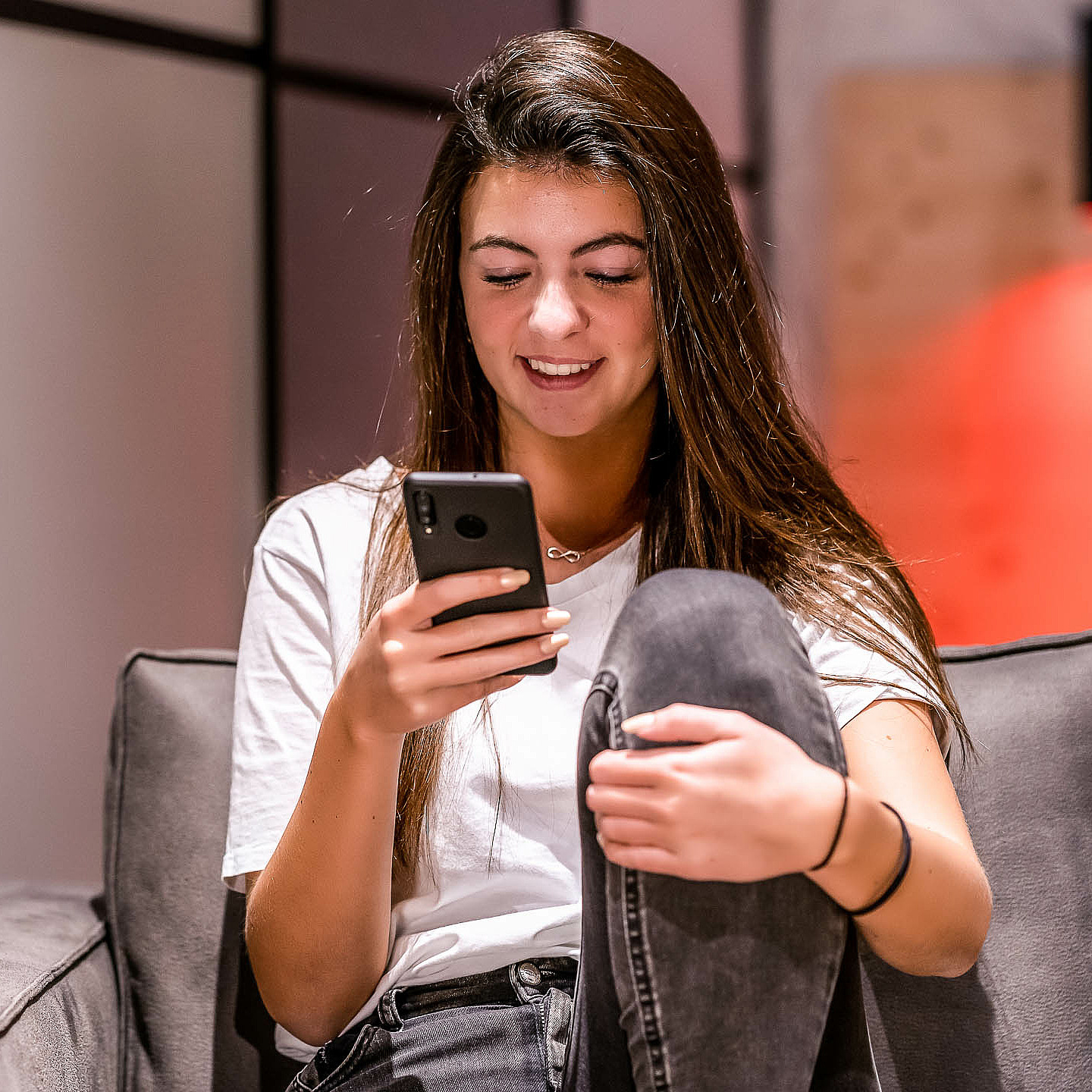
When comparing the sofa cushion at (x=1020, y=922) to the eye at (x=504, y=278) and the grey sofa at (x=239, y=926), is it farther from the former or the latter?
the eye at (x=504, y=278)

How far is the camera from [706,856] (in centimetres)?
65

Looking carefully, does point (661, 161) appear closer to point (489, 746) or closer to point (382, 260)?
point (489, 746)

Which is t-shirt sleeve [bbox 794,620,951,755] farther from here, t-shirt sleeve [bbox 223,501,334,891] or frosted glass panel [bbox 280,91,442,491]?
frosted glass panel [bbox 280,91,442,491]

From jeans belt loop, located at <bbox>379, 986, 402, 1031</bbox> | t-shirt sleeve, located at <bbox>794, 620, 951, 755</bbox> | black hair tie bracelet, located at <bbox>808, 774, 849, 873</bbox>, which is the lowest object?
jeans belt loop, located at <bbox>379, 986, 402, 1031</bbox>

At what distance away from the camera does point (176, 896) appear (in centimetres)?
107

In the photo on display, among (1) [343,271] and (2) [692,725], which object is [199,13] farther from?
(2) [692,725]

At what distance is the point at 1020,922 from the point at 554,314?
0.65 metres

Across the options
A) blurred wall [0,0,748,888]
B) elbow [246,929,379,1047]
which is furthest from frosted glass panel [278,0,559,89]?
elbow [246,929,379,1047]

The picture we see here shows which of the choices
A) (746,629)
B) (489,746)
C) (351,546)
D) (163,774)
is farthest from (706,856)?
(163,774)

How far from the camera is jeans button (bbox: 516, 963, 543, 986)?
2.95ft

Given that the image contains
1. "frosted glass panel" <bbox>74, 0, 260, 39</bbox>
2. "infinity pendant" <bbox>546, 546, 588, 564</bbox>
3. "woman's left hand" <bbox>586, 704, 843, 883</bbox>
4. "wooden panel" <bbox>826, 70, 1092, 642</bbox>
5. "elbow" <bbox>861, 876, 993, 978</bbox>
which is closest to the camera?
"woman's left hand" <bbox>586, 704, 843, 883</bbox>

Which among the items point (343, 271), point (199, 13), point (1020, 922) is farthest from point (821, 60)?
point (1020, 922)

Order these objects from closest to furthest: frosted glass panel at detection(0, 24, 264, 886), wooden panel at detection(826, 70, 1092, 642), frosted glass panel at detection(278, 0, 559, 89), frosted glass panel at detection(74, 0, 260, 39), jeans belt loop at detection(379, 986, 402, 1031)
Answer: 1. jeans belt loop at detection(379, 986, 402, 1031)
2. frosted glass panel at detection(0, 24, 264, 886)
3. frosted glass panel at detection(74, 0, 260, 39)
4. frosted glass panel at detection(278, 0, 559, 89)
5. wooden panel at detection(826, 70, 1092, 642)

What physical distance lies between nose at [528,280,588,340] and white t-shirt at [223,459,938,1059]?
0.71ft
